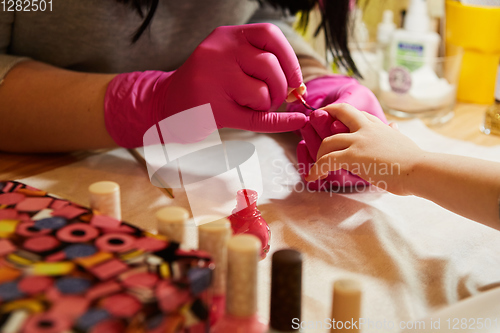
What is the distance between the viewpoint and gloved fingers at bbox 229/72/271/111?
0.49m

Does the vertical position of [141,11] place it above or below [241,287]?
above

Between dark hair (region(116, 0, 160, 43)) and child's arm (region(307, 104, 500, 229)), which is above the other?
dark hair (region(116, 0, 160, 43))

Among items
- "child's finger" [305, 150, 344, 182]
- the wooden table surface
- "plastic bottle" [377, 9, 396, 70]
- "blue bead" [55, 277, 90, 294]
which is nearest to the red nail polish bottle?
"child's finger" [305, 150, 344, 182]

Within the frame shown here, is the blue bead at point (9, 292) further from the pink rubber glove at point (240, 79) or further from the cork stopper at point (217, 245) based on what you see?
the pink rubber glove at point (240, 79)

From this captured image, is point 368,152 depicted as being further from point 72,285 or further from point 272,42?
point 72,285

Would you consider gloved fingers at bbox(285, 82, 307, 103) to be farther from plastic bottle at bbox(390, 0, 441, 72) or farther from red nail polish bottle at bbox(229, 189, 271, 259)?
plastic bottle at bbox(390, 0, 441, 72)

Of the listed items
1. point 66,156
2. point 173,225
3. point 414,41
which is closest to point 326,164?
point 173,225

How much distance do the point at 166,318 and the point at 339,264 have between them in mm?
215

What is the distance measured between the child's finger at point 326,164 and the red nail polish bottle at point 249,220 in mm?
91

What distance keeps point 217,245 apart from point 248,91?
0.80 ft

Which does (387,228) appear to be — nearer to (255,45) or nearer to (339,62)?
(255,45)

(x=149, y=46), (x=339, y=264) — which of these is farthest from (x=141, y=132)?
(x=339, y=264)

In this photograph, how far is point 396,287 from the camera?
38 centimetres

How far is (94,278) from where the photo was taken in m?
0.25
